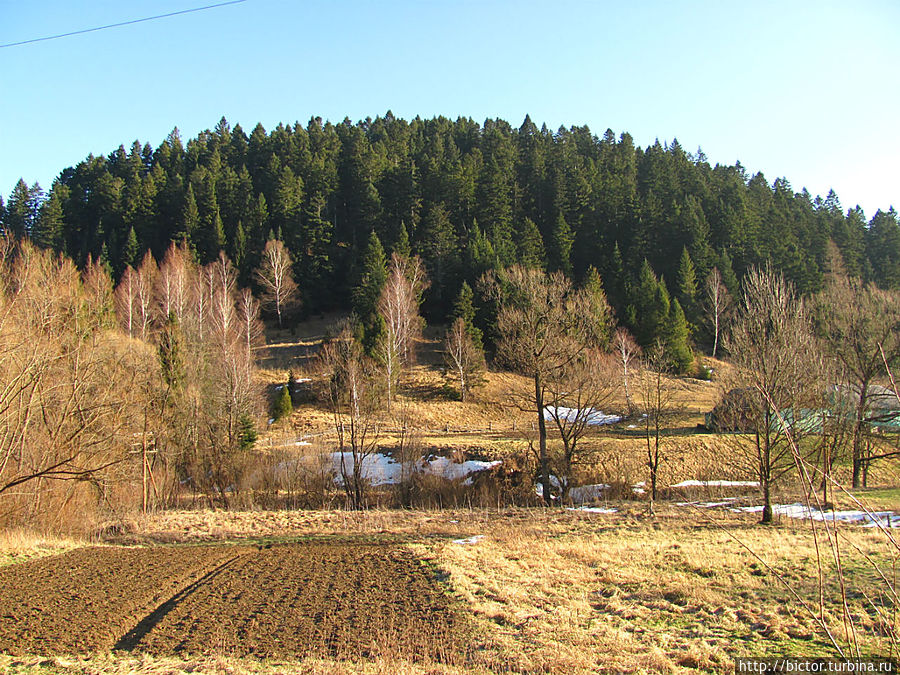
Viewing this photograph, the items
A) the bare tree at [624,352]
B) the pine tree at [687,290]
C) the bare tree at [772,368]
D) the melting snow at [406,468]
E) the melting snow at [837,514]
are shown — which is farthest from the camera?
the pine tree at [687,290]

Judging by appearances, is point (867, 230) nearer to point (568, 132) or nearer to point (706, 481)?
point (568, 132)

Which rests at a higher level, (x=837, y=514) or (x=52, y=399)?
(x=52, y=399)

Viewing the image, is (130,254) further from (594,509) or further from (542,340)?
(594,509)

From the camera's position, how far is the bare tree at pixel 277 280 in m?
56.2

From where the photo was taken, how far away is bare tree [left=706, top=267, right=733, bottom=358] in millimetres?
55250

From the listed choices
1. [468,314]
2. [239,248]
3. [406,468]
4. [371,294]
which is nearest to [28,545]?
[406,468]

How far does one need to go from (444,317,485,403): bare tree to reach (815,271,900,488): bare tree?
2320 cm

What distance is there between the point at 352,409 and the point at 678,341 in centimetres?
3611

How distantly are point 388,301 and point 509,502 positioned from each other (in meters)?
23.7

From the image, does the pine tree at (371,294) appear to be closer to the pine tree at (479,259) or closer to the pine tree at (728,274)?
the pine tree at (479,259)

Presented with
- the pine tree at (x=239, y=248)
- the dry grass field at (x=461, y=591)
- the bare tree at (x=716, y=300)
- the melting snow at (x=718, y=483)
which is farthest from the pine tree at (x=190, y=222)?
the bare tree at (x=716, y=300)

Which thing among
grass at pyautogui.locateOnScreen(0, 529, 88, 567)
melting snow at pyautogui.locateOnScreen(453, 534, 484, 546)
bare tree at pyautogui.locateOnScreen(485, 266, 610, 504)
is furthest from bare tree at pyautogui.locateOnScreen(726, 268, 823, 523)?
grass at pyautogui.locateOnScreen(0, 529, 88, 567)

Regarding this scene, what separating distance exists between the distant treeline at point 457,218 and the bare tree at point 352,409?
82.2 feet

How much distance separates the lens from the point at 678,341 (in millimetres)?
48594
